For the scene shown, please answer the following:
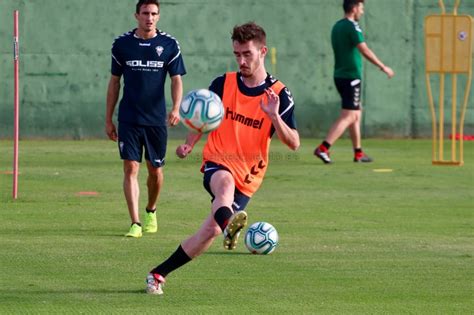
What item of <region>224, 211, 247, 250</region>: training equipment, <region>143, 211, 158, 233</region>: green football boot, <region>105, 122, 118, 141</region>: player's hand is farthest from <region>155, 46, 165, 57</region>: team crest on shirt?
<region>224, 211, 247, 250</region>: training equipment

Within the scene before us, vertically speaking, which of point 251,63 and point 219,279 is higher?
point 251,63

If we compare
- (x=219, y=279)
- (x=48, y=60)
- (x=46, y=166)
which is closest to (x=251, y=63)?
(x=219, y=279)

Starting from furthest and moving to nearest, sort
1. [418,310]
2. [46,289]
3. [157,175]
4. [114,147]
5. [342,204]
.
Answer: [114,147] < [342,204] < [157,175] < [46,289] < [418,310]

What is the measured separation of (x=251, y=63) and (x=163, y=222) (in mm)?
4338

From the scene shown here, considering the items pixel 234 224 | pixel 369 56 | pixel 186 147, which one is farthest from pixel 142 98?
pixel 369 56

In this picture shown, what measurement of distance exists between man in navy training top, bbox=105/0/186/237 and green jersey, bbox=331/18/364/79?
7809 millimetres

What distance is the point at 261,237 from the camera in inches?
394

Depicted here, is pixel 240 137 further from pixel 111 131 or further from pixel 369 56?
pixel 369 56

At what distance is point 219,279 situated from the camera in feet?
31.6

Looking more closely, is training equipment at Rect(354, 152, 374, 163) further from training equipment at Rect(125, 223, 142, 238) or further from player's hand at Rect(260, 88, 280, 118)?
player's hand at Rect(260, 88, 280, 118)

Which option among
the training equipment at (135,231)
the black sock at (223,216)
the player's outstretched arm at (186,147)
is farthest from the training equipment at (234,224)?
the training equipment at (135,231)

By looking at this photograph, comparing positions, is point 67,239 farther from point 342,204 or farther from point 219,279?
point 342,204

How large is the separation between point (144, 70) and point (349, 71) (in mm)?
8217

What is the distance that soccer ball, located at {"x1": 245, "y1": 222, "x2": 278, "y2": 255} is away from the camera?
9.98 meters
